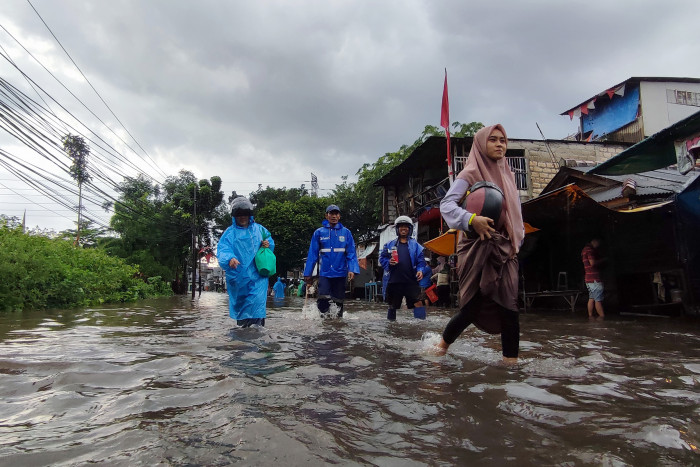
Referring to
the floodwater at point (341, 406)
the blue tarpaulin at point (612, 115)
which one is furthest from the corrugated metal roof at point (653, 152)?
the blue tarpaulin at point (612, 115)

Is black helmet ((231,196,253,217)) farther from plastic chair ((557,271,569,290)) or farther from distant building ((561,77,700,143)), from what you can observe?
distant building ((561,77,700,143))

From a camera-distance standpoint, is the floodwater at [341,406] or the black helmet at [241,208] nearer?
the floodwater at [341,406]

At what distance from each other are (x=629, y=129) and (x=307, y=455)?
22.2 m

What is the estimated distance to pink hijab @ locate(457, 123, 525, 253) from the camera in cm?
286

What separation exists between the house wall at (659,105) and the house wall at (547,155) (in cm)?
366

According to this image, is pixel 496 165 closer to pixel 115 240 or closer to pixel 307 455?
pixel 307 455

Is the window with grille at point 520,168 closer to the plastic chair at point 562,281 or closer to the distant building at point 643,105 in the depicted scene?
the plastic chair at point 562,281

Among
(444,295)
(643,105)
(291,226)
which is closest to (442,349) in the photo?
(444,295)

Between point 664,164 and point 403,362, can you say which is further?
point 664,164

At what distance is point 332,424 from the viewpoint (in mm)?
1591

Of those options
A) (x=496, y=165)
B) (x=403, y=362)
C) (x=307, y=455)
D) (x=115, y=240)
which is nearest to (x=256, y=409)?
(x=307, y=455)

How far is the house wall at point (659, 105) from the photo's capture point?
58.9 ft

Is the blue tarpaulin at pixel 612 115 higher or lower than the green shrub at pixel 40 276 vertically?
higher

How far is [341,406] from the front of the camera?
183 centimetres
